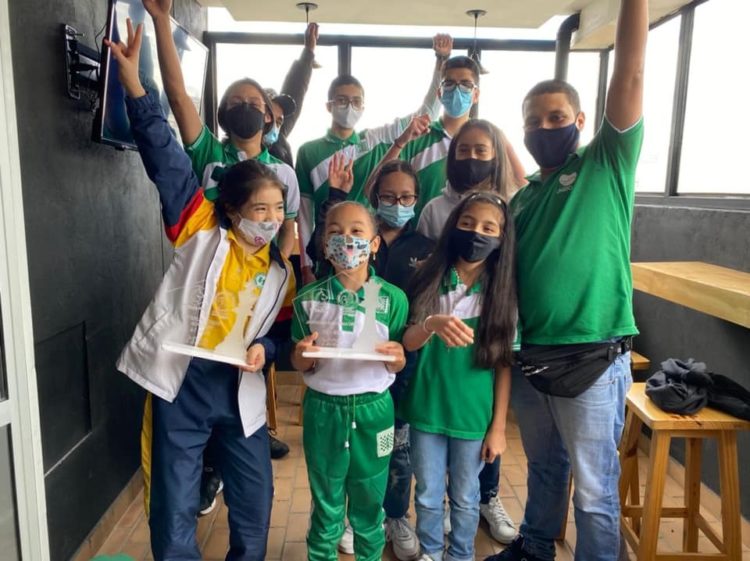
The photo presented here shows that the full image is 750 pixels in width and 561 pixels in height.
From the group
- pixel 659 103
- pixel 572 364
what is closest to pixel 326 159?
pixel 572 364

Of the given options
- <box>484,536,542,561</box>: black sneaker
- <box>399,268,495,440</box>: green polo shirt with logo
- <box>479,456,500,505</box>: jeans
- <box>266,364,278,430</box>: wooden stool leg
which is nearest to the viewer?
<box>399,268,495,440</box>: green polo shirt with logo

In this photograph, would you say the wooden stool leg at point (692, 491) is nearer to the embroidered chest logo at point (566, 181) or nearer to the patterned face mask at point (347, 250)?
the embroidered chest logo at point (566, 181)

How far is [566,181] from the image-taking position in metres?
1.54

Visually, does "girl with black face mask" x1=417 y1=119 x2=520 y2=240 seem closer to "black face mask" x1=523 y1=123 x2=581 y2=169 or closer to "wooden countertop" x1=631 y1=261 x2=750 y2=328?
"black face mask" x1=523 y1=123 x2=581 y2=169

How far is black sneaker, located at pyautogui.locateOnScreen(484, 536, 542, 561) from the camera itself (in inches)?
74.9

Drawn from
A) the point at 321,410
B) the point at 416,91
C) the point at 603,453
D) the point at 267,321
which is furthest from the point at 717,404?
the point at 416,91

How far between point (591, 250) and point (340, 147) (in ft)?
4.38

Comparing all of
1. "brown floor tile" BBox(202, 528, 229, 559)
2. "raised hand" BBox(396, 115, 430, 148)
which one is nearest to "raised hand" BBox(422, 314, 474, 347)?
"raised hand" BBox(396, 115, 430, 148)

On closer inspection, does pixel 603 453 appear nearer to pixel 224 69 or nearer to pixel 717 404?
pixel 717 404

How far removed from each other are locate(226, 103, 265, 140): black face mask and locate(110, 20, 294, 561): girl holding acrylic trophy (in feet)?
1.24

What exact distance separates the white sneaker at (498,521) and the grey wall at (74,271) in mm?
1495

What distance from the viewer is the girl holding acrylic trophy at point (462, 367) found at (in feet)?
5.30

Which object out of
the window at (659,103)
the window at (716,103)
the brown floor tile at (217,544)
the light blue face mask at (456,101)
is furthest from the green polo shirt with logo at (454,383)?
the window at (659,103)

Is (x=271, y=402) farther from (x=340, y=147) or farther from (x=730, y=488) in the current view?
(x=730, y=488)
